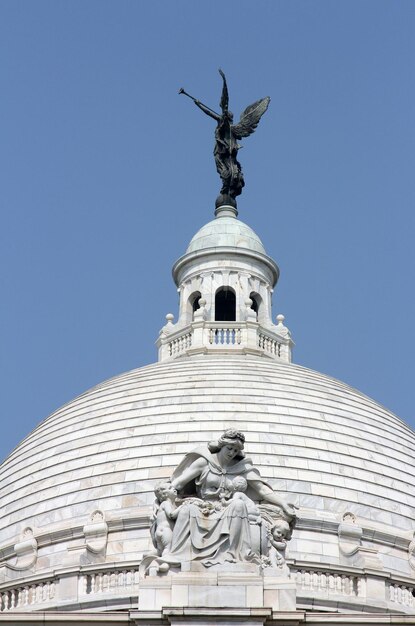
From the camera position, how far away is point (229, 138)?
7588cm

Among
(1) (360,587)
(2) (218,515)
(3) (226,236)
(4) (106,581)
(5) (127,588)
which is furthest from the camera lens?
(3) (226,236)

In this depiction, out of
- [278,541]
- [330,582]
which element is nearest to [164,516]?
[278,541]

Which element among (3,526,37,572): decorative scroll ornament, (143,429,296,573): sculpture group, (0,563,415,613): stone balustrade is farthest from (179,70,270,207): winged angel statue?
(143,429,296,573): sculpture group

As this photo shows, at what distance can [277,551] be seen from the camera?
3375cm

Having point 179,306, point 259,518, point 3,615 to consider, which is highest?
point 179,306

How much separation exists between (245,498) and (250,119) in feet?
143

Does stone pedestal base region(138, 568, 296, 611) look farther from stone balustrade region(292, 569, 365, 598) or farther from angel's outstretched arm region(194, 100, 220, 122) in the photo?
angel's outstretched arm region(194, 100, 220, 122)

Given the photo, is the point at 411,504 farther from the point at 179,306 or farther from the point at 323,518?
the point at 179,306

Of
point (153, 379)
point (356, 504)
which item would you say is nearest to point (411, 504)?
point (356, 504)

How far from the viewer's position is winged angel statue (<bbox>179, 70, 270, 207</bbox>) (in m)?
75.9

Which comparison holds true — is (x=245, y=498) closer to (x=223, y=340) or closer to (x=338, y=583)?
(x=338, y=583)

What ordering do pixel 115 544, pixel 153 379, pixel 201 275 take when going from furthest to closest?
1. pixel 201 275
2. pixel 153 379
3. pixel 115 544

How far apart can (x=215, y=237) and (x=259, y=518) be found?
3992 cm

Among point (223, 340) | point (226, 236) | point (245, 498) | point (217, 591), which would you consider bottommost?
point (217, 591)
